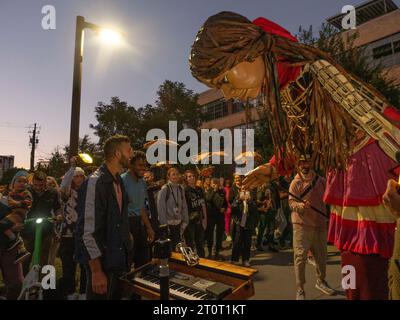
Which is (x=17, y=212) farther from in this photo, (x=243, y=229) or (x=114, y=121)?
(x=114, y=121)

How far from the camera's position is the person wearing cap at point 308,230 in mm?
4070

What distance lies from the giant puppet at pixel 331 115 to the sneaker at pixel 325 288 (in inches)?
140

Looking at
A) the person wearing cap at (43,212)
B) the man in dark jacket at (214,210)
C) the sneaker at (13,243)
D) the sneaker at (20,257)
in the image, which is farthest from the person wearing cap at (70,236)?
the man in dark jacket at (214,210)

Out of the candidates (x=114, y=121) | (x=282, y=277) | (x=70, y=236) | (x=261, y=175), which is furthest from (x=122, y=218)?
(x=114, y=121)

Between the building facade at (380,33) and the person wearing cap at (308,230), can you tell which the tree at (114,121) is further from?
the person wearing cap at (308,230)

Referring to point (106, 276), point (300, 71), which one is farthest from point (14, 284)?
point (300, 71)

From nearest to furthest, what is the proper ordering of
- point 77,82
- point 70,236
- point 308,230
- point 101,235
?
point 101,235 → point 308,230 → point 70,236 → point 77,82

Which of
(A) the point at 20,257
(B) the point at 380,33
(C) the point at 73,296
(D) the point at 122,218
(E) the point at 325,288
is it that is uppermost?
(B) the point at 380,33

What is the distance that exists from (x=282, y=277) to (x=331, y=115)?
4.79m

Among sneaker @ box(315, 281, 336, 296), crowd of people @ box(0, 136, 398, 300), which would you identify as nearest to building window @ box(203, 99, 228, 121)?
crowd of people @ box(0, 136, 398, 300)

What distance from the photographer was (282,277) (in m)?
5.41

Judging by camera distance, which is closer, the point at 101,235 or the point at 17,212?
the point at 101,235

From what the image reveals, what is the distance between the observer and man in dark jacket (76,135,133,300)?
270 centimetres

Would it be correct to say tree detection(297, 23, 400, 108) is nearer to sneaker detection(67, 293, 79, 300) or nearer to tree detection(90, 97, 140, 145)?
sneaker detection(67, 293, 79, 300)
